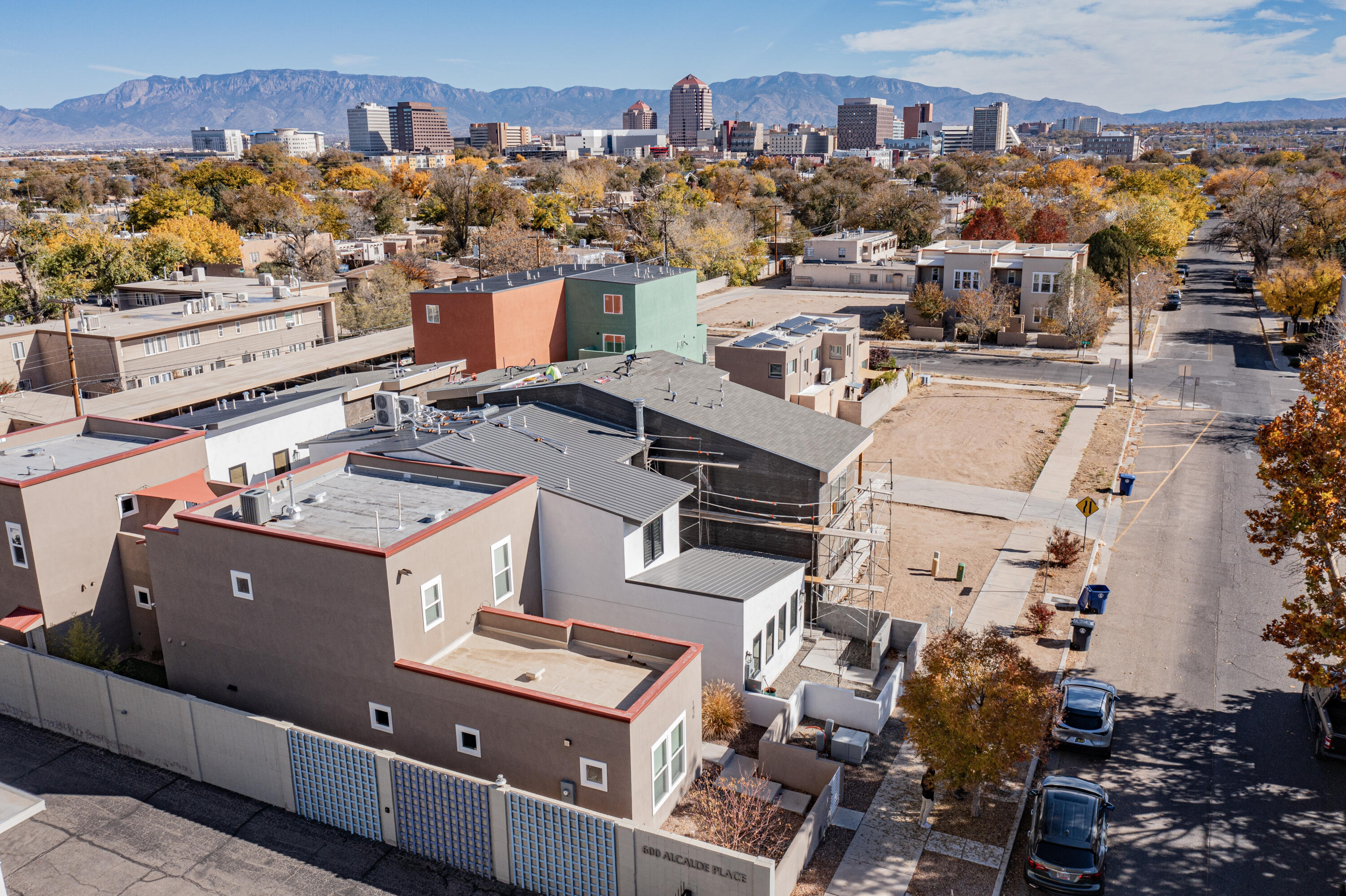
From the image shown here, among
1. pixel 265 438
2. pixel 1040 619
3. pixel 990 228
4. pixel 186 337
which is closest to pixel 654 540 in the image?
pixel 1040 619

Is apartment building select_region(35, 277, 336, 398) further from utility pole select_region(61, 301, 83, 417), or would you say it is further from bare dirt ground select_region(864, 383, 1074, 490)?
bare dirt ground select_region(864, 383, 1074, 490)

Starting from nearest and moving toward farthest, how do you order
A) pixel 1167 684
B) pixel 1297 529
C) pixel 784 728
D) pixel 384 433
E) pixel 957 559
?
pixel 1297 529, pixel 784 728, pixel 1167 684, pixel 384 433, pixel 957 559

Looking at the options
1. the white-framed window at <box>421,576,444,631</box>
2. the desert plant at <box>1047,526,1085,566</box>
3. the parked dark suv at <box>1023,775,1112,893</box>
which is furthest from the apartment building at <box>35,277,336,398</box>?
the parked dark suv at <box>1023,775,1112,893</box>

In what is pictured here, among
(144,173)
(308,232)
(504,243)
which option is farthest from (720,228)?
(144,173)

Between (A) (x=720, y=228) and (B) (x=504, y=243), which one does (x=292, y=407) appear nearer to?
(B) (x=504, y=243)

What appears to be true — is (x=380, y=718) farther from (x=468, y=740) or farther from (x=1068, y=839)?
(x=1068, y=839)
